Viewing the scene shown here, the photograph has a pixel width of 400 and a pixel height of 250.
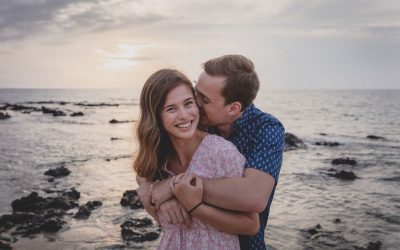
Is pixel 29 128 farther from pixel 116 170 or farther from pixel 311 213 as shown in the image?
pixel 311 213

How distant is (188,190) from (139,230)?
8182 mm

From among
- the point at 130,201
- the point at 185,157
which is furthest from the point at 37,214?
the point at 185,157

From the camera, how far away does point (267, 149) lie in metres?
2.86

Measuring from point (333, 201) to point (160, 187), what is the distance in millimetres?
12574

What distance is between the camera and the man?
271cm

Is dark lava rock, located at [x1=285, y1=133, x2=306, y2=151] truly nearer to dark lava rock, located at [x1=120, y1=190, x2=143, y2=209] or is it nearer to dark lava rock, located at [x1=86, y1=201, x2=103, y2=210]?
dark lava rock, located at [x1=120, y1=190, x2=143, y2=209]

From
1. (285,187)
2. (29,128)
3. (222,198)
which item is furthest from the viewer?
(29,128)

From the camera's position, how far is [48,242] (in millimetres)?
9742

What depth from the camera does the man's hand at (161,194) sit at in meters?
2.91

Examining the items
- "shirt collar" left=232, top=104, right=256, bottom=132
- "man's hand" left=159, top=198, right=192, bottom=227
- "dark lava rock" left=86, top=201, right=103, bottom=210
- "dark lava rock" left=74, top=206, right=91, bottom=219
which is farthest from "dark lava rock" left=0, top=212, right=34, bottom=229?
"shirt collar" left=232, top=104, right=256, bottom=132

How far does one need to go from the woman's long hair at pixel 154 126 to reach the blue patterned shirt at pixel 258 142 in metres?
0.46

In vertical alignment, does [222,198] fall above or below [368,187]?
above

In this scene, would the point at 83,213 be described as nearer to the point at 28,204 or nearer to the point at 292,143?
the point at 28,204

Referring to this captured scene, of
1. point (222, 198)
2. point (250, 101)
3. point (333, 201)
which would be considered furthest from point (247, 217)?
point (333, 201)
